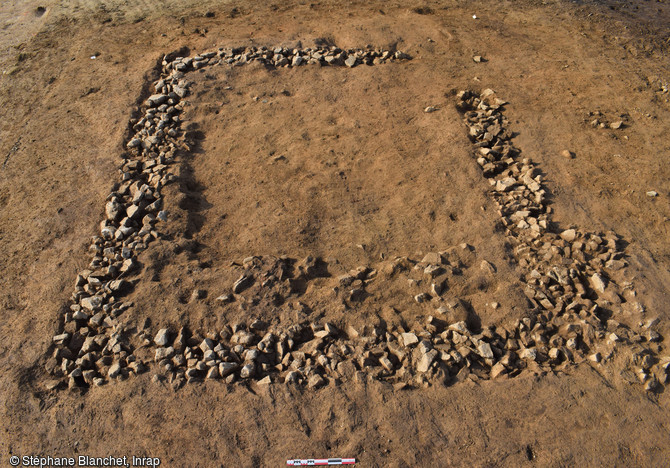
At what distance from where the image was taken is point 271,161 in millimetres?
4891

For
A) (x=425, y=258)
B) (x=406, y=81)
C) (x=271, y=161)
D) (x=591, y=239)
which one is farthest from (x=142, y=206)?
(x=591, y=239)

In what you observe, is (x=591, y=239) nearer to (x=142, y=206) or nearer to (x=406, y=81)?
(x=406, y=81)

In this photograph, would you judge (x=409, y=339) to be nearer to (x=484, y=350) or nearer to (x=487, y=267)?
(x=484, y=350)

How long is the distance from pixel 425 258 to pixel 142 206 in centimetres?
255

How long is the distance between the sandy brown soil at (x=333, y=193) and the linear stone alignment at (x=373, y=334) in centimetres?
11

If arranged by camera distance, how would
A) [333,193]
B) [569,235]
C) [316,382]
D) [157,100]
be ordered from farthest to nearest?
1. [157,100]
2. [333,193]
3. [569,235]
4. [316,382]

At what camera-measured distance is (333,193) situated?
455 cm

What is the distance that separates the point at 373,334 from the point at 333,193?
5.22ft

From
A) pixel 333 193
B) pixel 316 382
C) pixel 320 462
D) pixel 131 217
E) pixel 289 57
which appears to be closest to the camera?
pixel 320 462

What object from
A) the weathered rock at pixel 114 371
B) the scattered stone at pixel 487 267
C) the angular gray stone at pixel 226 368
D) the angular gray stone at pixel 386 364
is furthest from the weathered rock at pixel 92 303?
the scattered stone at pixel 487 267

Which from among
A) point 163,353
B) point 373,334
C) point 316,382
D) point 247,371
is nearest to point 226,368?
point 247,371

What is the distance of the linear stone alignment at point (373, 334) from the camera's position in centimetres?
326

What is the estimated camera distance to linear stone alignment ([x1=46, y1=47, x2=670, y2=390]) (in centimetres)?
326

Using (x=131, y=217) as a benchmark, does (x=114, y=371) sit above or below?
below
